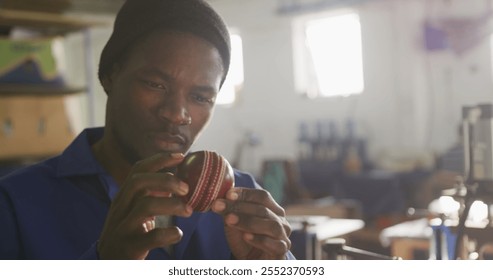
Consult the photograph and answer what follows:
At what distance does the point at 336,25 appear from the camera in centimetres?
358

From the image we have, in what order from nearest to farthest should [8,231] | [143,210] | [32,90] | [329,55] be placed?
[143,210] < [8,231] < [32,90] < [329,55]

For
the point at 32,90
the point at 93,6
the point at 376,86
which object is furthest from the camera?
the point at 376,86

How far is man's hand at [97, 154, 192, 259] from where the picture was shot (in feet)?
1.84

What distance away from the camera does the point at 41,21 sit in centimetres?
163

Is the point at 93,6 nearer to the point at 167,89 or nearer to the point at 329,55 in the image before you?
the point at 167,89

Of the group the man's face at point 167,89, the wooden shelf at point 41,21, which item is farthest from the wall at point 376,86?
the man's face at point 167,89

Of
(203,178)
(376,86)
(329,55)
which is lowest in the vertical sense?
(376,86)

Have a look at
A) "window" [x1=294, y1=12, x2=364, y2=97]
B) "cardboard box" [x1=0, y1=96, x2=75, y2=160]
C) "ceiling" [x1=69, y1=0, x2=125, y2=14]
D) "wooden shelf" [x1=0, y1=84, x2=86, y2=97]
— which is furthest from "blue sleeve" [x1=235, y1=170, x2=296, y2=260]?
"window" [x1=294, y1=12, x2=364, y2=97]

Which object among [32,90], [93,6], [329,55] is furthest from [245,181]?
[329,55]

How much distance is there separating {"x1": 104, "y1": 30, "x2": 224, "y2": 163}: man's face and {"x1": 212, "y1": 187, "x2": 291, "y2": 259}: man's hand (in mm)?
139

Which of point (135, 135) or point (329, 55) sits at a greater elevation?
point (329, 55)

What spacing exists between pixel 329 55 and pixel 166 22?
2907 millimetres

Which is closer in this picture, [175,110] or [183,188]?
[183,188]

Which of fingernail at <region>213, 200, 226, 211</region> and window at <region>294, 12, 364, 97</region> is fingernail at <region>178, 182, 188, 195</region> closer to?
fingernail at <region>213, 200, 226, 211</region>
